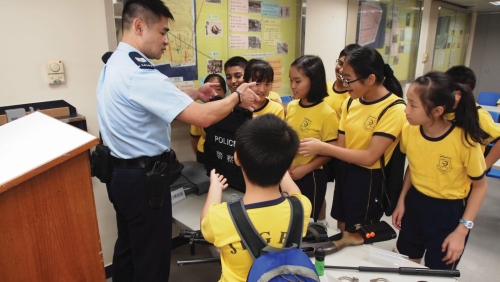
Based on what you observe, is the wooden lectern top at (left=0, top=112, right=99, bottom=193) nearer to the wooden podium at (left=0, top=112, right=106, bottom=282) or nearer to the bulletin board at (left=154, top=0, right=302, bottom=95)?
the wooden podium at (left=0, top=112, right=106, bottom=282)

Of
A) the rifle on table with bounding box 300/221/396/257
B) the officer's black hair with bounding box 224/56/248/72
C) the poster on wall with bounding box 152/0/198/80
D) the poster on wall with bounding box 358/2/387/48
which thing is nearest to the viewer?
the rifle on table with bounding box 300/221/396/257

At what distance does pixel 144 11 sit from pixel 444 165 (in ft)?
4.72

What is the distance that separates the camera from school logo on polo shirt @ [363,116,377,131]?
5.06 ft

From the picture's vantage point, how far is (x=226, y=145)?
1.65 m

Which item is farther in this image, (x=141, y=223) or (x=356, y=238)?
(x=141, y=223)

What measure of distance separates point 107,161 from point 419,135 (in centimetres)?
139

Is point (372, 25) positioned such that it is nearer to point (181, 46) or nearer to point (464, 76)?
Result: point (464, 76)

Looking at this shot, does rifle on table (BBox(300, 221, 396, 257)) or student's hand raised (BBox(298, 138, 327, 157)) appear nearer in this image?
rifle on table (BBox(300, 221, 396, 257))

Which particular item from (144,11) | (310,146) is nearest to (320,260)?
(310,146)

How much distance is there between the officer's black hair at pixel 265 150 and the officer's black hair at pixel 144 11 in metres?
0.79

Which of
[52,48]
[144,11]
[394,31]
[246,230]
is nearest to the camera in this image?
[246,230]

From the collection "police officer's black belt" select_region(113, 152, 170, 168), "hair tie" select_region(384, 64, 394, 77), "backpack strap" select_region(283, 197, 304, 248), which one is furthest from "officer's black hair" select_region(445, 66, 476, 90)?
"police officer's black belt" select_region(113, 152, 170, 168)

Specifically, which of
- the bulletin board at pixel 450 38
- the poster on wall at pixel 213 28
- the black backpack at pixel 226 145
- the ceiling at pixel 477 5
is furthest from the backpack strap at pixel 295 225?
the ceiling at pixel 477 5

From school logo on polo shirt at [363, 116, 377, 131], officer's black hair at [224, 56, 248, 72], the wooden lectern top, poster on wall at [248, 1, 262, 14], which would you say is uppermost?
poster on wall at [248, 1, 262, 14]
